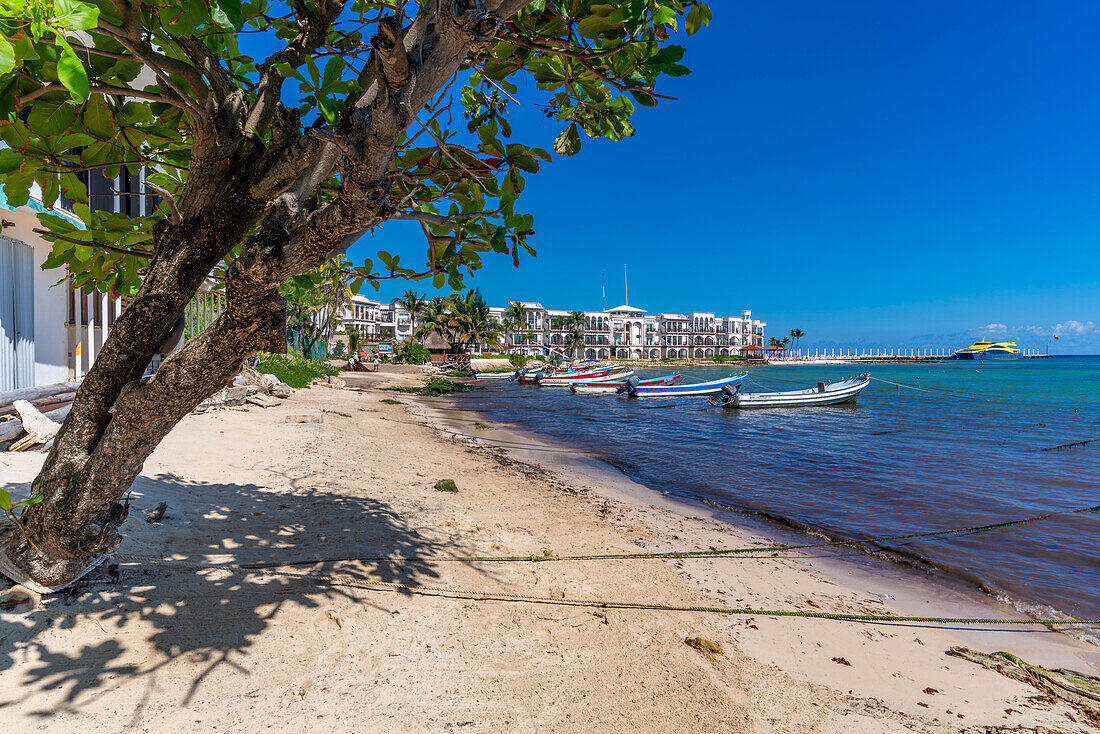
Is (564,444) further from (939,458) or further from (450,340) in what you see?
(450,340)

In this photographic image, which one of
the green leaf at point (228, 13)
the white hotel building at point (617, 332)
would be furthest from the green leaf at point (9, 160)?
the white hotel building at point (617, 332)

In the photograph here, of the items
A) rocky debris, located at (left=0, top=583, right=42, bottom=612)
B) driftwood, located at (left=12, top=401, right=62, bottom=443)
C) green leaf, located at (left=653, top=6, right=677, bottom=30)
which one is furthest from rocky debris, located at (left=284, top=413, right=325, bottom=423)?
green leaf, located at (left=653, top=6, right=677, bottom=30)

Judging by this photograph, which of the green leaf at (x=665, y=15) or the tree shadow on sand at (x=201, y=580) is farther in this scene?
the tree shadow on sand at (x=201, y=580)

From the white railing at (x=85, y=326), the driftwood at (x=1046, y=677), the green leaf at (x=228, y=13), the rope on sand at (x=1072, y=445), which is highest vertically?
the green leaf at (x=228, y=13)

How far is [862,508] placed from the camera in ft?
31.4

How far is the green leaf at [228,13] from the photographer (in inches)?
75.9

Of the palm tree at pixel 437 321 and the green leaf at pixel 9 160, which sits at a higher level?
the palm tree at pixel 437 321

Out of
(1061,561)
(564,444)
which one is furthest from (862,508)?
(564,444)

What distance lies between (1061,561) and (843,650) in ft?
17.9

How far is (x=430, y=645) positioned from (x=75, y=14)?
3700 mm

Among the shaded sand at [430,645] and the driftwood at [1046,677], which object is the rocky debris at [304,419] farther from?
the driftwood at [1046,677]

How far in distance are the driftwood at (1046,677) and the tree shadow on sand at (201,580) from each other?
15.8 ft

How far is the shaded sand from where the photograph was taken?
2787 millimetres

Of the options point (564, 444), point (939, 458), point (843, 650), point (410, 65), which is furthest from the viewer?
point (564, 444)
